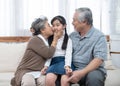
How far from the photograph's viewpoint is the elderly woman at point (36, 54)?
7.97 feet

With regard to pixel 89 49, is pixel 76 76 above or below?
below

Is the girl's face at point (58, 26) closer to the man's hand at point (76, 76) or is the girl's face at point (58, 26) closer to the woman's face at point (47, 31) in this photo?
the woman's face at point (47, 31)

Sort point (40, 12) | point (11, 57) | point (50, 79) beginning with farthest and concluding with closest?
1. point (40, 12)
2. point (11, 57)
3. point (50, 79)

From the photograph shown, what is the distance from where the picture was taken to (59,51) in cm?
254

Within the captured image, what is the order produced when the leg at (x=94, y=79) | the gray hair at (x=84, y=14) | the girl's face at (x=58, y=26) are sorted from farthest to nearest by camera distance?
the girl's face at (x=58, y=26) → the gray hair at (x=84, y=14) → the leg at (x=94, y=79)

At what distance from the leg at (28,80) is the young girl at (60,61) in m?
0.13

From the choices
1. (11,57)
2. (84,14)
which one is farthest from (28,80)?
(11,57)

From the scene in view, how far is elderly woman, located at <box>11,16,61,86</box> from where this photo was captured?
243 centimetres

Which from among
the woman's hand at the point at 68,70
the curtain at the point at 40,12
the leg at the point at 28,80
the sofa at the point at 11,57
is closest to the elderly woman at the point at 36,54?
the leg at the point at 28,80

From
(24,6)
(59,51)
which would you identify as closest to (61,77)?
(59,51)

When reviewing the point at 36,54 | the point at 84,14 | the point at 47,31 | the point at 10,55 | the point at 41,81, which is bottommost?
the point at 41,81

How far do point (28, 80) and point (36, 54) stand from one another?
293 millimetres

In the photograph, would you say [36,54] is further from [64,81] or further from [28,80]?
[64,81]

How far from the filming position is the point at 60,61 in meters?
2.48
